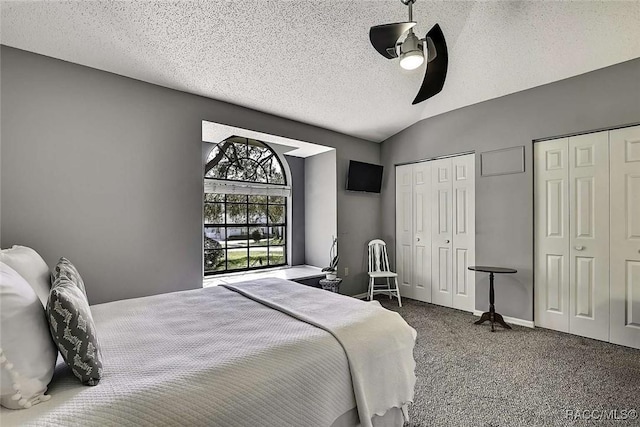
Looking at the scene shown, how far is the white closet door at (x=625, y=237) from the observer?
9.35 feet

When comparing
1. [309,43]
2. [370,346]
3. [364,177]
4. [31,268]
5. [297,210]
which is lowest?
[370,346]

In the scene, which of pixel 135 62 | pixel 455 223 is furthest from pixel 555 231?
pixel 135 62

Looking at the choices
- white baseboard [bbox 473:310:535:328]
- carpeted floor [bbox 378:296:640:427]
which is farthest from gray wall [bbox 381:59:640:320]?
carpeted floor [bbox 378:296:640:427]

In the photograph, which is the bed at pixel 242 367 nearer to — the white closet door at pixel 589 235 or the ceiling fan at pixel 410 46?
the ceiling fan at pixel 410 46

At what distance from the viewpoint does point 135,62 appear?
8.09 ft

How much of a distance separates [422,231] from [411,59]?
2.95 metres

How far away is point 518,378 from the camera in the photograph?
7.66 feet

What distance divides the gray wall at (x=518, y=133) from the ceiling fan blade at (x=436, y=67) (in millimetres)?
1925

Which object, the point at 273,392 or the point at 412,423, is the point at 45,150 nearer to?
the point at 273,392

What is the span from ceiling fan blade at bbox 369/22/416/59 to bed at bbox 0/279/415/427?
62.2 inches

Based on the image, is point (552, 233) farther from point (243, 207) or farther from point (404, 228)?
point (243, 207)

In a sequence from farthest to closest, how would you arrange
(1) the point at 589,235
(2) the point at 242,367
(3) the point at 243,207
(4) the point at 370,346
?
(3) the point at 243,207
(1) the point at 589,235
(4) the point at 370,346
(2) the point at 242,367

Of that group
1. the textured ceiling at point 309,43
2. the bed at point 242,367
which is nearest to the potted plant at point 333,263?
the textured ceiling at point 309,43

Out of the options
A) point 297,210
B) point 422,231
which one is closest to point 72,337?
point 297,210
